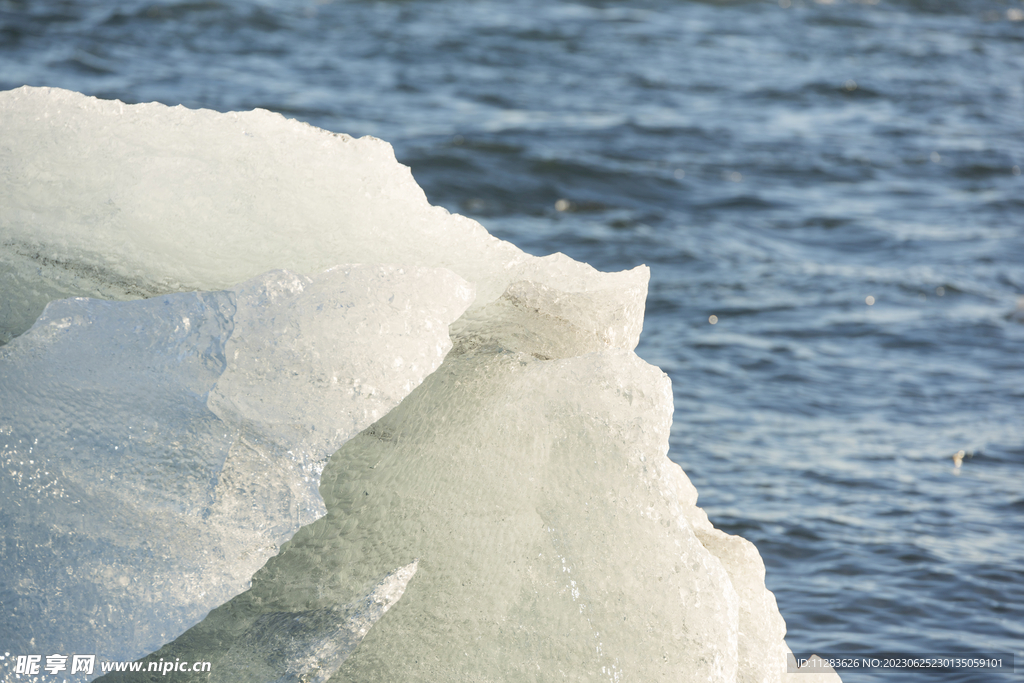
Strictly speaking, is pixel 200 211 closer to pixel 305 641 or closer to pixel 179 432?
pixel 179 432

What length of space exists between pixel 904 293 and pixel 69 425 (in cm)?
672

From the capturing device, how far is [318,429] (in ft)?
5.46

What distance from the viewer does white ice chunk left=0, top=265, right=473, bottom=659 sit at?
1652 millimetres

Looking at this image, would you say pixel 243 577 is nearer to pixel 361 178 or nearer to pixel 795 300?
pixel 361 178

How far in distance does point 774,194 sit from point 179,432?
848cm

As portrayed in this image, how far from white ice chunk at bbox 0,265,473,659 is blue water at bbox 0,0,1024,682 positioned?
2.39m

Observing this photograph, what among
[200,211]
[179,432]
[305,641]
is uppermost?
[200,211]

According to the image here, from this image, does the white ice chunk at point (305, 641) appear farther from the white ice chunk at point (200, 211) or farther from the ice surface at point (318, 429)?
the white ice chunk at point (200, 211)

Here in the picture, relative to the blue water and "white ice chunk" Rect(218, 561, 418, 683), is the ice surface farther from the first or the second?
the blue water

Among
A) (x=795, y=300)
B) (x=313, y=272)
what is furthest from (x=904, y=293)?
(x=313, y=272)

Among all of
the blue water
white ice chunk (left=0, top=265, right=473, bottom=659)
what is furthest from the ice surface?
the blue water

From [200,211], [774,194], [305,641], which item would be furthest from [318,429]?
[774,194]

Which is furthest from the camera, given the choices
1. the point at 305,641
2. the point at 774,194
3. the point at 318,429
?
the point at 774,194

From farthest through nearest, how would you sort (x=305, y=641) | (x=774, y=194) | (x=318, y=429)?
(x=774, y=194) < (x=305, y=641) < (x=318, y=429)
